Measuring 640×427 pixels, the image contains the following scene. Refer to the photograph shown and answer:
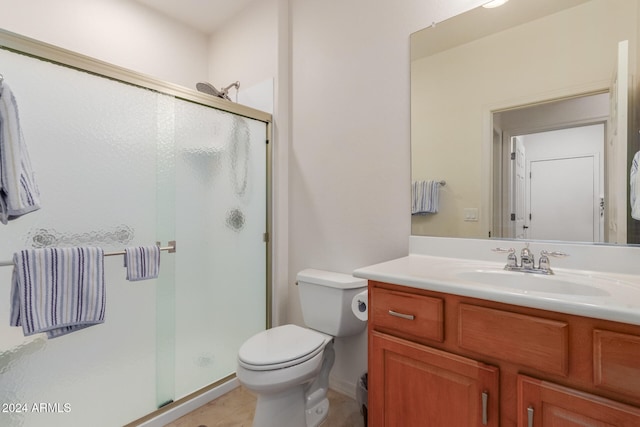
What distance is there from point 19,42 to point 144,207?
0.78 m

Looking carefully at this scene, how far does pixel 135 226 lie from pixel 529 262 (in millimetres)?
1787

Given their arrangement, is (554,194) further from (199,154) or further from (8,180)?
(8,180)

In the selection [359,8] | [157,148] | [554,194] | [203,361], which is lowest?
[203,361]

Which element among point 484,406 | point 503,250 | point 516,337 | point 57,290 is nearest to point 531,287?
point 503,250

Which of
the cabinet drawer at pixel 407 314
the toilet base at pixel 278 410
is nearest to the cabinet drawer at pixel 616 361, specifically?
the cabinet drawer at pixel 407 314

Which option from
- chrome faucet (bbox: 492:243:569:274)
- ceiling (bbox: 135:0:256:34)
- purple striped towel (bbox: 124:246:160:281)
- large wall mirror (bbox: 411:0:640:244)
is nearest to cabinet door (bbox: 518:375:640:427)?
chrome faucet (bbox: 492:243:569:274)

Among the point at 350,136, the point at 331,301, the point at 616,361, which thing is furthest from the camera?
the point at 350,136

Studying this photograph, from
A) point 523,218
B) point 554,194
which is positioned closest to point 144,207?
point 523,218

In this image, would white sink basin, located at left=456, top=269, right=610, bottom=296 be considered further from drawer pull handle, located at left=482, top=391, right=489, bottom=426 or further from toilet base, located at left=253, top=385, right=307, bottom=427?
toilet base, located at left=253, top=385, right=307, bottom=427

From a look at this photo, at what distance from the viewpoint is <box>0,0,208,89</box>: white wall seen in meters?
1.82

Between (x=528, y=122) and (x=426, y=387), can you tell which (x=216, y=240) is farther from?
(x=528, y=122)

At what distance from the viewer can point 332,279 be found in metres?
1.63

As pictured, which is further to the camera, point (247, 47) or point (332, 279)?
point (247, 47)

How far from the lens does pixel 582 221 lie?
3.84ft
